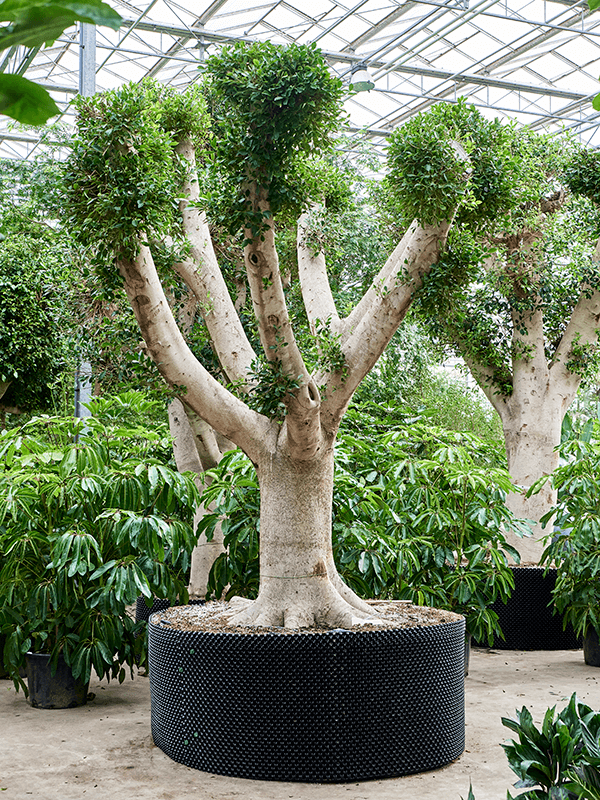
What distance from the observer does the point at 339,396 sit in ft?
11.2

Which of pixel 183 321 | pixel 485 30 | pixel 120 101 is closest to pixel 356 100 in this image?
pixel 485 30

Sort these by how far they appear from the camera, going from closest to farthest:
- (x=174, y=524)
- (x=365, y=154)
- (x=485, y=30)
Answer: (x=174, y=524), (x=365, y=154), (x=485, y=30)

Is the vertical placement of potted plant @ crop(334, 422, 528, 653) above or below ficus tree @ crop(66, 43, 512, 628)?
below

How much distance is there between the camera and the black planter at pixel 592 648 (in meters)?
4.91

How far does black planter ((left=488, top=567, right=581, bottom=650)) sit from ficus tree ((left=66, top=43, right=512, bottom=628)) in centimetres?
253

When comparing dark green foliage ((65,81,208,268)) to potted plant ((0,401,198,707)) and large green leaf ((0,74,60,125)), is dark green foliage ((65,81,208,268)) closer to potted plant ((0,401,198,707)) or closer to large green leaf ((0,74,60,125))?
potted plant ((0,401,198,707))

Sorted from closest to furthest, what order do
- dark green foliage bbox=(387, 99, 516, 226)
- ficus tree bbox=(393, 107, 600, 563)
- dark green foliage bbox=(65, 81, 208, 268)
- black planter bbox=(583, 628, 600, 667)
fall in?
dark green foliage bbox=(65, 81, 208, 268) < dark green foliage bbox=(387, 99, 516, 226) < black planter bbox=(583, 628, 600, 667) < ficus tree bbox=(393, 107, 600, 563)

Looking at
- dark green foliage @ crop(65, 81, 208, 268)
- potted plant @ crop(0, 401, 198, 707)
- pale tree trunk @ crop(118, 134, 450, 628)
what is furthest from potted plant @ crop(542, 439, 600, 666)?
dark green foliage @ crop(65, 81, 208, 268)

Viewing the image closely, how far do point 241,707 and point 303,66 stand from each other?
2329mm

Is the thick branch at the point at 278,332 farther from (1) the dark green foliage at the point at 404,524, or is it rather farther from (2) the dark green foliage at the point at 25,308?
(2) the dark green foliage at the point at 25,308

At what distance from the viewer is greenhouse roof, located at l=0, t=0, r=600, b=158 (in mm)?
8578

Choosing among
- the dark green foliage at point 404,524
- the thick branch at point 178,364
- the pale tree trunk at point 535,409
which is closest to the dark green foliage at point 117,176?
the thick branch at point 178,364

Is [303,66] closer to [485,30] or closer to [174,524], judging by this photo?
[174,524]

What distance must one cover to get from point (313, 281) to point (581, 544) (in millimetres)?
2256
